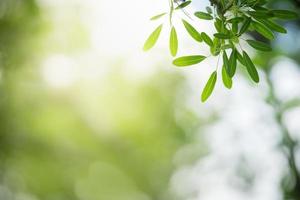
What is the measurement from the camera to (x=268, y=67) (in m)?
12.0

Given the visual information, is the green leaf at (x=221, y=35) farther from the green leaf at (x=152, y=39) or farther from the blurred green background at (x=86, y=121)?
the blurred green background at (x=86, y=121)

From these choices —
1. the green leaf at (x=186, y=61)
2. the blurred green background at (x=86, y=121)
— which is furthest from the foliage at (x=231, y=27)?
the blurred green background at (x=86, y=121)

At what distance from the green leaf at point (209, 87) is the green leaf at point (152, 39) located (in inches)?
12.6

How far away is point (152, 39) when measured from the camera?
2176mm

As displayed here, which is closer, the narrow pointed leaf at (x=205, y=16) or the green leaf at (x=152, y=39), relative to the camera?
the narrow pointed leaf at (x=205, y=16)

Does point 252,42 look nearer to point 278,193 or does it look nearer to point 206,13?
point 206,13

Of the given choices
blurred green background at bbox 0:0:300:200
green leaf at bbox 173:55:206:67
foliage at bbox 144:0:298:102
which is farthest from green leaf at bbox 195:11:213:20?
blurred green background at bbox 0:0:300:200

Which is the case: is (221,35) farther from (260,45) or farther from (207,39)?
(260,45)

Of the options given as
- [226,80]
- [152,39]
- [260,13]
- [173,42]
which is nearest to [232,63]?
[226,80]

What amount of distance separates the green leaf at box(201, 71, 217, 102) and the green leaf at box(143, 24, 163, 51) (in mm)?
321

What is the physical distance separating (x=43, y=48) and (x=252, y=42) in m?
11.7

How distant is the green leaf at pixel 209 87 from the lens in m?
2.02

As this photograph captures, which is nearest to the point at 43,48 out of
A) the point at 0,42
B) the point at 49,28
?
the point at 49,28

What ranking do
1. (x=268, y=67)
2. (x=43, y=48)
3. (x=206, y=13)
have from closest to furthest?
(x=206, y=13) → (x=268, y=67) → (x=43, y=48)
